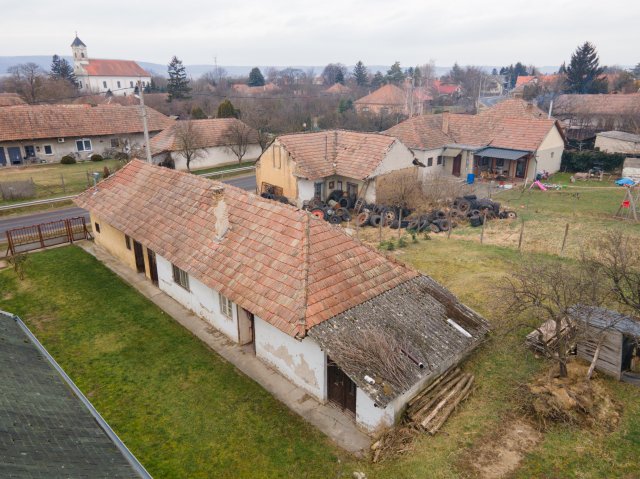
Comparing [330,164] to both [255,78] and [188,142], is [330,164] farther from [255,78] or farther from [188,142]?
[255,78]

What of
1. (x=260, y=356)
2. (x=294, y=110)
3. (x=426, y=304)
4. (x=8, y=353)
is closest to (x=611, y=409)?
(x=426, y=304)

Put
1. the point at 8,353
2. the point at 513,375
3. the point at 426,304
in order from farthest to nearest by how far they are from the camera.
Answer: the point at 426,304 < the point at 513,375 < the point at 8,353

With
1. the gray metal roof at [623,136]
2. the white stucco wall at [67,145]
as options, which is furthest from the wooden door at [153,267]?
the gray metal roof at [623,136]

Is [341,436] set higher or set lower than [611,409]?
lower

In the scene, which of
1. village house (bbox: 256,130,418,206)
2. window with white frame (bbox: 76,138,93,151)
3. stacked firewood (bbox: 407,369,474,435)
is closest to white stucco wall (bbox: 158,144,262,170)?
window with white frame (bbox: 76,138,93,151)

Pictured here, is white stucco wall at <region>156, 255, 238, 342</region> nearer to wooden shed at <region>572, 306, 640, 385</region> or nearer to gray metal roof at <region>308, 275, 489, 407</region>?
gray metal roof at <region>308, 275, 489, 407</region>

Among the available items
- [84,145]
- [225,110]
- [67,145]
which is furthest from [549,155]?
[67,145]

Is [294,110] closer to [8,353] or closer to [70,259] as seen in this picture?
[70,259]
